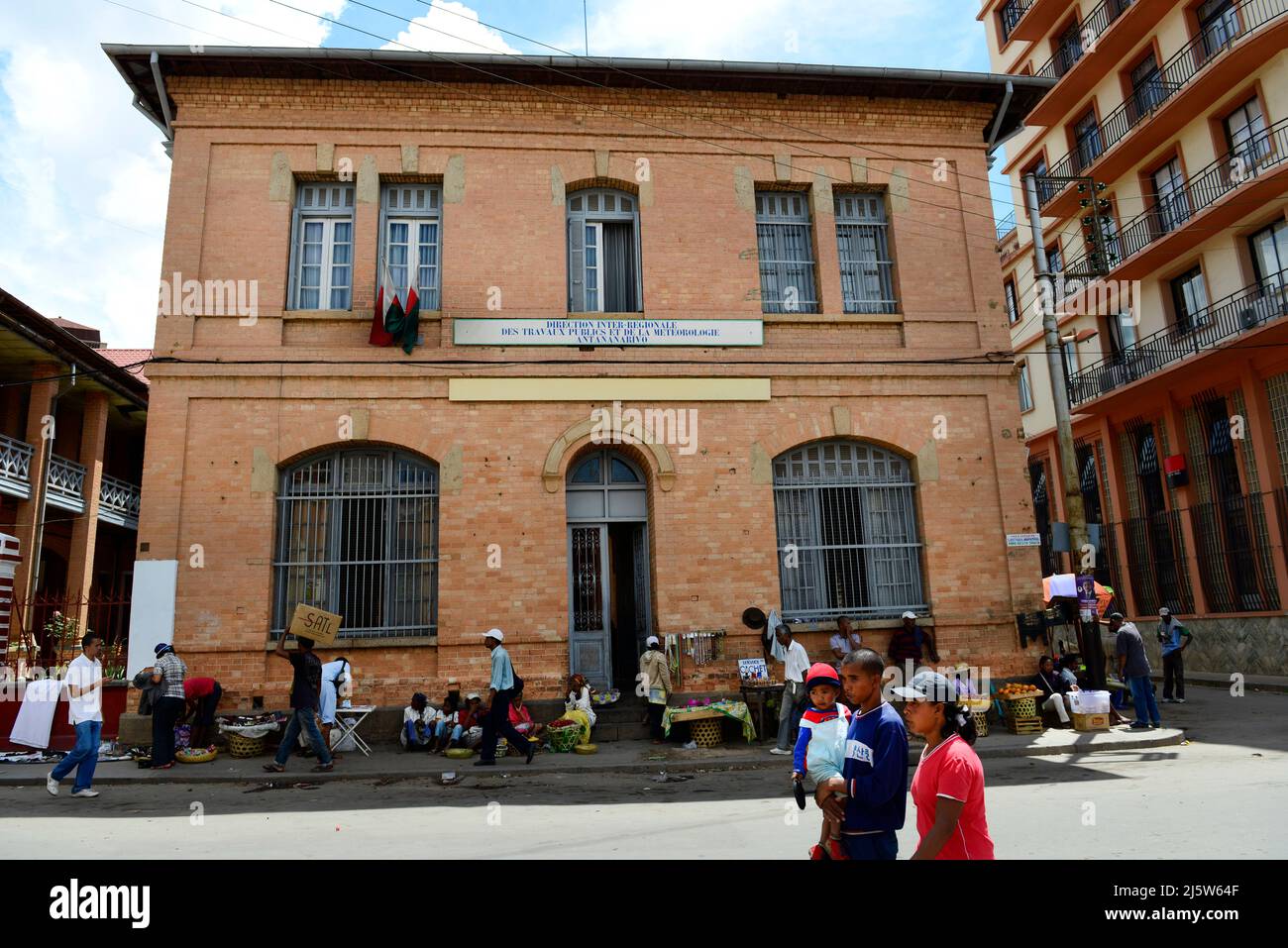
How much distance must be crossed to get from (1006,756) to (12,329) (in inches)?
810

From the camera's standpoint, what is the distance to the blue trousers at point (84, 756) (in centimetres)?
904

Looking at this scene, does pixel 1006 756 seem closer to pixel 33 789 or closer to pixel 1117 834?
pixel 1117 834

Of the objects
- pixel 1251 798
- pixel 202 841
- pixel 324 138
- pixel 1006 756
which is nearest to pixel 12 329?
pixel 324 138

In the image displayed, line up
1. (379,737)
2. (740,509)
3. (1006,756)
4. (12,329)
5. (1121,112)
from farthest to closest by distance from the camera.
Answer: (1121,112) → (12,329) → (740,509) → (379,737) → (1006,756)

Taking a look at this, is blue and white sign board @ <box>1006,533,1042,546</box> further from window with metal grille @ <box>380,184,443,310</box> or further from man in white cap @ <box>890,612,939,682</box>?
window with metal grille @ <box>380,184,443,310</box>

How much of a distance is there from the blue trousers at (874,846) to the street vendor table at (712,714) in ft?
28.4

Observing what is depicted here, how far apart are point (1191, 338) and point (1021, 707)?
14.2 metres

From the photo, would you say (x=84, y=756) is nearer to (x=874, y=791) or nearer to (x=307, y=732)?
(x=307, y=732)

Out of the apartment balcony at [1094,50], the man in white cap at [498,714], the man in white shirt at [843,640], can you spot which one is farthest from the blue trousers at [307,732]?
the apartment balcony at [1094,50]

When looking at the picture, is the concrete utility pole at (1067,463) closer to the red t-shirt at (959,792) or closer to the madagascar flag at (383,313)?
the madagascar flag at (383,313)

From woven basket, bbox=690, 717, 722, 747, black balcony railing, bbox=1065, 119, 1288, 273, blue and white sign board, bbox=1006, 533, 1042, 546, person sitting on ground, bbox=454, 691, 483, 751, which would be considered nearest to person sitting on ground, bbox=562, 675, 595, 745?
person sitting on ground, bbox=454, 691, 483, 751

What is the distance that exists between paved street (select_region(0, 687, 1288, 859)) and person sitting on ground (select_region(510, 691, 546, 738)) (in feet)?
3.59

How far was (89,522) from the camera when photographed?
21906 millimetres

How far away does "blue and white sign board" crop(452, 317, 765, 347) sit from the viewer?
13391 mm
